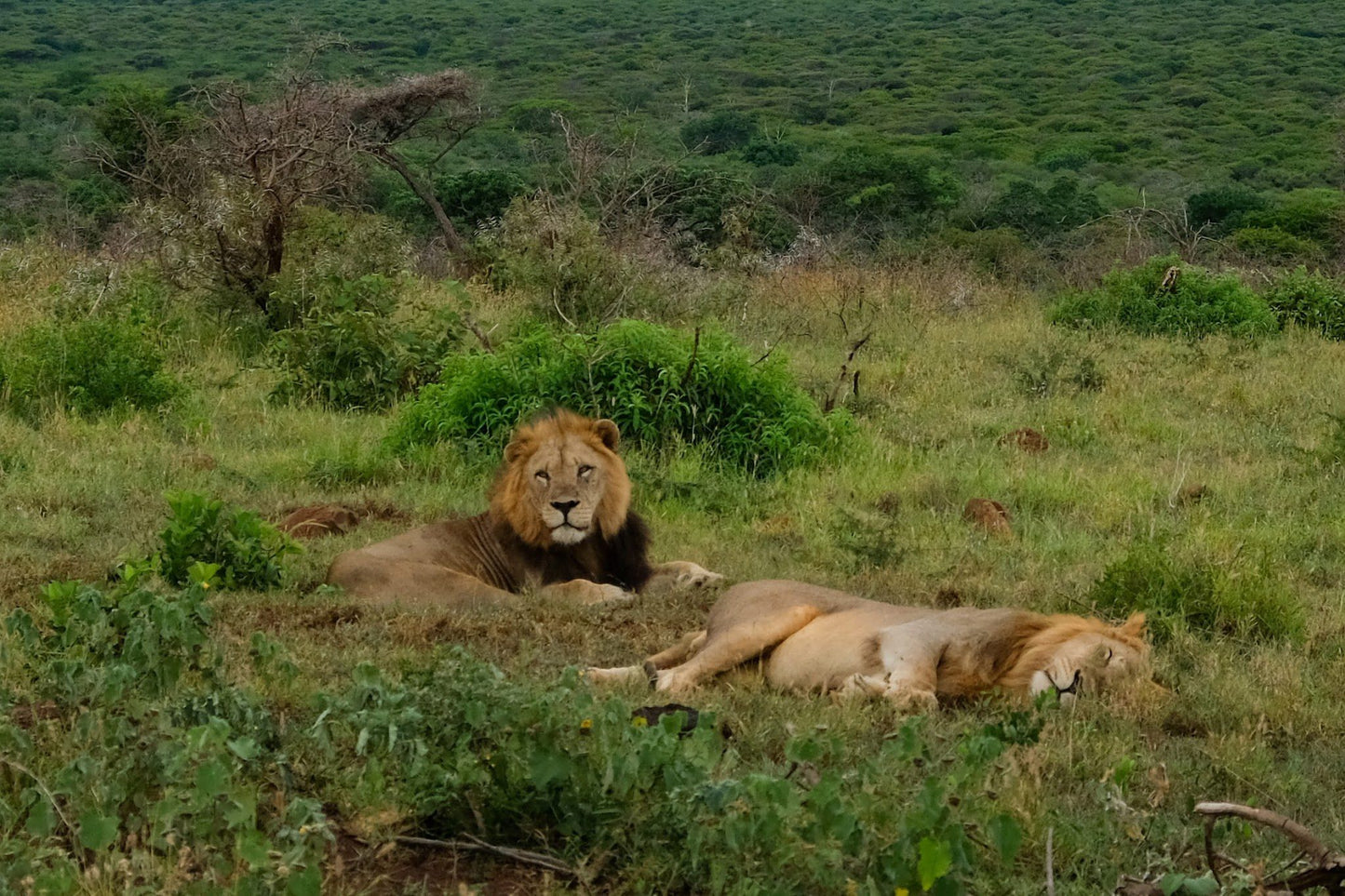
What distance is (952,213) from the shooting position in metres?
33.8

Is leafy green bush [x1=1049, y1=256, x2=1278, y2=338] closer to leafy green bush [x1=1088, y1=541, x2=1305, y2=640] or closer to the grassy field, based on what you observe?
the grassy field

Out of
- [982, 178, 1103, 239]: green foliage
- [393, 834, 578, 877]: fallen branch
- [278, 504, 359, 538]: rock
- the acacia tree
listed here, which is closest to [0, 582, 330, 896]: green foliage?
[393, 834, 578, 877]: fallen branch

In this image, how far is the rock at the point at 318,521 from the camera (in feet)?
29.4

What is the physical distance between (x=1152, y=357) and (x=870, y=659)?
393 inches

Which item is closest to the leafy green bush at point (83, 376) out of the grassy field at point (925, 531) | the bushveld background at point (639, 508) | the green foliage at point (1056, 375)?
the bushveld background at point (639, 508)

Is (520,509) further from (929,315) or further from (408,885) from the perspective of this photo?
(929,315)

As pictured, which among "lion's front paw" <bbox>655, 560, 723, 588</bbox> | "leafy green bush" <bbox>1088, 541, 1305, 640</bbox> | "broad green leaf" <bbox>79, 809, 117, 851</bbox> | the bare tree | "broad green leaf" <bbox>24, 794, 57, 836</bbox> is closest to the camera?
"broad green leaf" <bbox>79, 809, 117, 851</bbox>

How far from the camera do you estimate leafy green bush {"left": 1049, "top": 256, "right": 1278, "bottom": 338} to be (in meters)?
16.8

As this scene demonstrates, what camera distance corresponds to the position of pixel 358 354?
41.8ft

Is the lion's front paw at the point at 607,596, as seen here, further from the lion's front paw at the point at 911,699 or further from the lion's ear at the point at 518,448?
the lion's front paw at the point at 911,699

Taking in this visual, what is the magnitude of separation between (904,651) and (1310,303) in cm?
1294

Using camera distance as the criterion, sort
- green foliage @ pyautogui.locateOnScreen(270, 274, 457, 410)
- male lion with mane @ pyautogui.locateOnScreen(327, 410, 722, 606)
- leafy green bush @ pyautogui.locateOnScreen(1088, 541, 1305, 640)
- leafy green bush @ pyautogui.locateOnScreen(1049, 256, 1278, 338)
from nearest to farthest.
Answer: leafy green bush @ pyautogui.locateOnScreen(1088, 541, 1305, 640)
male lion with mane @ pyautogui.locateOnScreen(327, 410, 722, 606)
green foliage @ pyautogui.locateOnScreen(270, 274, 457, 410)
leafy green bush @ pyautogui.locateOnScreen(1049, 256, 1278, 338)

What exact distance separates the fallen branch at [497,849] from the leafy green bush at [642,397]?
22.0ft

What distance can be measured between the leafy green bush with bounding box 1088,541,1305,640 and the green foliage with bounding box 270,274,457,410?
261 inches
